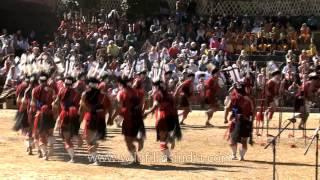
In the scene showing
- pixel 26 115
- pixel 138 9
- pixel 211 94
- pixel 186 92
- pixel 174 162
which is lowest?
pixel 174 162

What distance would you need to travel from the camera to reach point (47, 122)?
1709 centimetres

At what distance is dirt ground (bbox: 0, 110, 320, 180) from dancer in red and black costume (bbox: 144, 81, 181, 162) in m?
0.44

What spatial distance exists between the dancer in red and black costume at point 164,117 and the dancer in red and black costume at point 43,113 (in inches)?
92.6

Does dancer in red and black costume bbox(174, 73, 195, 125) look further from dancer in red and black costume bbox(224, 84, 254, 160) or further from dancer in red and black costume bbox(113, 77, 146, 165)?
dancer in red and black costume bbox(113, 77, 146, 165)

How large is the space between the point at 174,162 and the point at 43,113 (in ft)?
10.3

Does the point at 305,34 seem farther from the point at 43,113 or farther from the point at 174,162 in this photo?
the point at 43,113

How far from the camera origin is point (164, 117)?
16.9m

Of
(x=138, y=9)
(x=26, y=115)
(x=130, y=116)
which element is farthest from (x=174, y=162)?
(x=138, y=9)

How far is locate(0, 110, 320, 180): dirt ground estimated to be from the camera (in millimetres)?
14914

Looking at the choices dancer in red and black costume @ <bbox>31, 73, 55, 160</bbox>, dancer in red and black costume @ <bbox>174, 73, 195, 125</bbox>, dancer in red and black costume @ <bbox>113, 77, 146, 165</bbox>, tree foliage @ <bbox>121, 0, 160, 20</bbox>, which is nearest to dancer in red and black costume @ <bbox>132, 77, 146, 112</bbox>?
Answer: dancer in red and black costume @ <bbox>113, 77, 146, 165</bbox>

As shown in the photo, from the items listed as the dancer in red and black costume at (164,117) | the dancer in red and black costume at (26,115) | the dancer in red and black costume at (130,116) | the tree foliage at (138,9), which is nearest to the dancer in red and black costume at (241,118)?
the dancer in red and black costume at (164,117)

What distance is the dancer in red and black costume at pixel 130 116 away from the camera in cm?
1627

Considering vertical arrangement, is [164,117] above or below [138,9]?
below

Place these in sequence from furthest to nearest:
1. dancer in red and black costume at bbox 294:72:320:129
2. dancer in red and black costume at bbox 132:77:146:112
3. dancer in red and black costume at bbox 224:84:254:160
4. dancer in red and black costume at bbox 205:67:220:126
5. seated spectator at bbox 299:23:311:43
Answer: seated spectator at bbox 299:23:311:43 < dancer in red and black costume at bbox 205:67:220:126 < dancer in red and black costume at bbox 294:72:320:129 < dancer in red and black costume at bbox 224:84:254:160 < dancer in red and black costume at bbox 132:77:146:112
